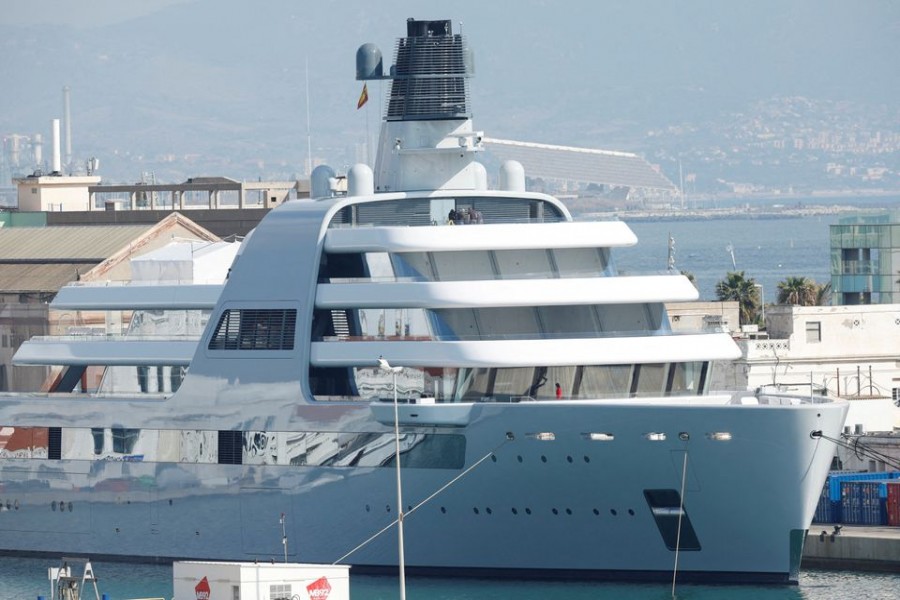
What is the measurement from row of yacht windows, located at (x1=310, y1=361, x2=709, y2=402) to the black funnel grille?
5.84 metres

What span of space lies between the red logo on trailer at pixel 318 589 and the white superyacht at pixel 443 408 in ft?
13.2

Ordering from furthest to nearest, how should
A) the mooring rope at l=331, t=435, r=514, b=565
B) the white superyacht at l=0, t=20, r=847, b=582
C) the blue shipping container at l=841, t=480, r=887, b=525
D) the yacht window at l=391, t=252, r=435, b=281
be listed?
the blue shipping container at l=841, t=480, r=887, b=525
the yacht window at l=391, t=252, r=435, b=281
the mooring rope at l=331, t=435, r=514, b=565
the white superyacht at l=0, t=20, r=847, b=582

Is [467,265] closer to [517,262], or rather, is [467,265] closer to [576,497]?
[517,262]

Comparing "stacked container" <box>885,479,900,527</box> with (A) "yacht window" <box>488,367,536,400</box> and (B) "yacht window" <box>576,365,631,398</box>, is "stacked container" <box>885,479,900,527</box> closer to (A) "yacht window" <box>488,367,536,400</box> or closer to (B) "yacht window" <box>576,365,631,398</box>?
(B) "yacht window" <box>576,365,631,398</box>

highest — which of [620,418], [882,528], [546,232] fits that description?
[546,232]

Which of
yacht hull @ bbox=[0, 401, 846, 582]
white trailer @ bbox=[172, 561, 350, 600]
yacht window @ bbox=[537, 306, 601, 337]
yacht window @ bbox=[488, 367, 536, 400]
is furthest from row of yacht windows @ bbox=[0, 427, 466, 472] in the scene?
white trailer @ bbox=[172, 561, 350, 600]

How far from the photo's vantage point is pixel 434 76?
3912 centimetres

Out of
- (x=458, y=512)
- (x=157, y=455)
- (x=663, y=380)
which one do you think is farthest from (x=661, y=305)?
(x=157, y=455)

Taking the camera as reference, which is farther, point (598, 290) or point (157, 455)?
point (157, 455)

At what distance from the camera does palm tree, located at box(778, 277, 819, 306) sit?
67500 mm

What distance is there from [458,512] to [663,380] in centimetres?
366

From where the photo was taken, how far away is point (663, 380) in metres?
35.0

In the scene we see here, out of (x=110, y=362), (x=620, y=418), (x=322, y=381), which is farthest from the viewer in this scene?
(x=110, y=362)

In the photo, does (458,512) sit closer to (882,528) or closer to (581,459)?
(581,459)
